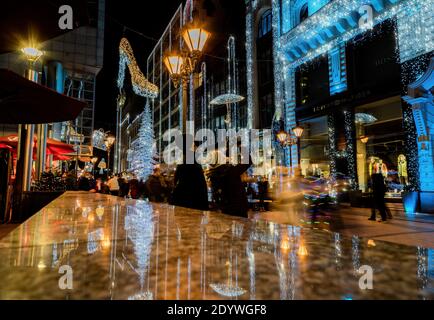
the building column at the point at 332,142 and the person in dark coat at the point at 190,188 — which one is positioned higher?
the building column at the point at 332,142

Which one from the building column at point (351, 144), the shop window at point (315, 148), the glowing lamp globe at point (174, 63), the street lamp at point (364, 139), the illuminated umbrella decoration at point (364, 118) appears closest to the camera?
the glowing lamp globe at point (174, 63)

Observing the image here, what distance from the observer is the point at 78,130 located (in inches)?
1278

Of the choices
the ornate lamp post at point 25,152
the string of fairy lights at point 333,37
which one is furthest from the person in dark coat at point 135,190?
the string of fairy lights at point 333,37

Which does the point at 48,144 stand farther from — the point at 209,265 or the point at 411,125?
the point at 411,125

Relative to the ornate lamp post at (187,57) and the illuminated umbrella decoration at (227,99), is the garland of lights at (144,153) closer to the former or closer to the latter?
the illuminated umbrella decoration at (227,99)

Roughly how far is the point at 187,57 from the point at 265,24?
74.0 feet

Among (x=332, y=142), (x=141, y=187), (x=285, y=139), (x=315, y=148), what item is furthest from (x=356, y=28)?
(x=141, y=187)

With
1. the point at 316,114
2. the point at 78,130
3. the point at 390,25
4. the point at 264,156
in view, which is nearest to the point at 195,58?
the point at 390,25

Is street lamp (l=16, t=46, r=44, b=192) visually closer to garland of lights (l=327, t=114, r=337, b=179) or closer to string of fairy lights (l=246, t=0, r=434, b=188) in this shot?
string of fairy lights (l=246, t=0, r=434, b=188)

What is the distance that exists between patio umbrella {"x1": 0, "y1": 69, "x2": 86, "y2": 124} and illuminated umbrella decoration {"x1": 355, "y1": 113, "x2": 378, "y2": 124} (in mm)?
15677

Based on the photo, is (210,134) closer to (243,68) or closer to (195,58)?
(243,68)

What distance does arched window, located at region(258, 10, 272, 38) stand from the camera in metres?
26.5

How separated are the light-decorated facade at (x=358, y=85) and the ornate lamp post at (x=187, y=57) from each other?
10.3 m

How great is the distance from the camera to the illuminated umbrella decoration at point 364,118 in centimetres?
1647
